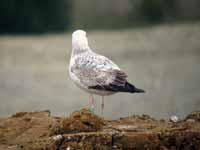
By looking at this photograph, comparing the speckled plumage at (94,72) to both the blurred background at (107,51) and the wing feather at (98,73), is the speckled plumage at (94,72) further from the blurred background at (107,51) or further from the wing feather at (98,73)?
the blurred background at (107,51)

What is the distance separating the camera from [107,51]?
84.7 feet

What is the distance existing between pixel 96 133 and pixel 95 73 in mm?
1758

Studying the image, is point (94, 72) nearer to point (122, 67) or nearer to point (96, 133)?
point (96, 133)

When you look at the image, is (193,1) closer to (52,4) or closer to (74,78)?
(52,4)

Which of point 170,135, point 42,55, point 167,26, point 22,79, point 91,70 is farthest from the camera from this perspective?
point 167,26

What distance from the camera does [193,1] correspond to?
100 feet

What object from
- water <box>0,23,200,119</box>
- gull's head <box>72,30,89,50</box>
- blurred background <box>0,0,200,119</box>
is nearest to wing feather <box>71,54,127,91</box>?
gull's head <box>72,30,89,50</box>

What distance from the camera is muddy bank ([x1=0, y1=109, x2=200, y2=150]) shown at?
365 inches

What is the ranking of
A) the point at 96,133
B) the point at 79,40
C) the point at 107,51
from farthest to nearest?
1. the point at 107,51
2. the point at 79,40
3. the point at 96,133

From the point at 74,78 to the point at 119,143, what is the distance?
75.8 inches

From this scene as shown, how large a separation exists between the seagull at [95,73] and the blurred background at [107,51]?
679cm

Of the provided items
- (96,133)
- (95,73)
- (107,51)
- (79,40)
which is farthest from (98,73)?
(107,51)

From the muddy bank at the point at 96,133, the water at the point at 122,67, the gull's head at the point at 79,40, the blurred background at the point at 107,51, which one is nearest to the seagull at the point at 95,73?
the gull's head at the point at 79,40

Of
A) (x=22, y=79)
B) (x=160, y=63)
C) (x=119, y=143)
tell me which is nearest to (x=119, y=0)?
(x=160, y=63)
